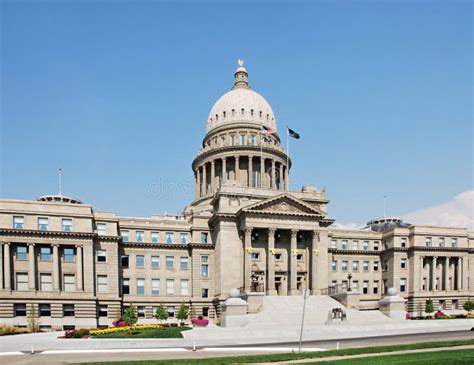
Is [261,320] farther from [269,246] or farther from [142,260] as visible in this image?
[142,260]

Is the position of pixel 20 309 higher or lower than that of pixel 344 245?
lower

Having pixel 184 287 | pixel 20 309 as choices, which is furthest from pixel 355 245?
pixel 20 309

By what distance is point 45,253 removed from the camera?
5791 cm

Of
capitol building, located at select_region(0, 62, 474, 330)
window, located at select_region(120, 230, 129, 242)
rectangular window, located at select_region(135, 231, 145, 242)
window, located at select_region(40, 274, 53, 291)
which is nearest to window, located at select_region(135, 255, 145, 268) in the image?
capitol building, located at select_region(0, 62, 474, 330)

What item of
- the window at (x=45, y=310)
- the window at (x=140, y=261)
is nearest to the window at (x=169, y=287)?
the window at (x=140, y=261)

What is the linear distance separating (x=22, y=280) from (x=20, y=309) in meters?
3.87

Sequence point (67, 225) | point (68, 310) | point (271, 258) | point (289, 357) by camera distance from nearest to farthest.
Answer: point (289, 357)
point (68, 310)
point (67, 225)
point (271, 258)

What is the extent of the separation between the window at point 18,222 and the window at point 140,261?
17.6m

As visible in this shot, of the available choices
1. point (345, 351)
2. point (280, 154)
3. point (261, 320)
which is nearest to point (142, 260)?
point (261, 320)

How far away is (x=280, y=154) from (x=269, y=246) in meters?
28.5

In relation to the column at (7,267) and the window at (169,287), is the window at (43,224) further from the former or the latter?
the window at (169,287)

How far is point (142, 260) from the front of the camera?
218ft

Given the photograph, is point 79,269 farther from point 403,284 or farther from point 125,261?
point 403,284

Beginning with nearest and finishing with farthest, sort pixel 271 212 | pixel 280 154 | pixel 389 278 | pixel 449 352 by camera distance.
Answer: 1. pixel 449 352
2. pixel 271 212
3. pixel 389 278
4. pixel 280 154
